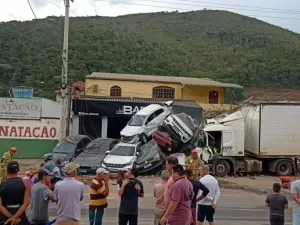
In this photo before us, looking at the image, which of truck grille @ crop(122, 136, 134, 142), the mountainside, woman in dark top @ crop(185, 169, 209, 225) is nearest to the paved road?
woman in dark top @ crop(185, 169, 209, 225)

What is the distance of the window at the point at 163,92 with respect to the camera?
49.6 m

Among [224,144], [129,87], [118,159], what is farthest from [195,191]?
[129,87]

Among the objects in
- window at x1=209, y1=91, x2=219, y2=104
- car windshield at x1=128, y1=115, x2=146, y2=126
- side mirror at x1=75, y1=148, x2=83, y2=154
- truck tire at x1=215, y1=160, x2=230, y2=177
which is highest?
window at x1=209, y1=91, x2=219, y2=104

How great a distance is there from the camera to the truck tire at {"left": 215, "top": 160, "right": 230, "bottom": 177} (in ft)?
95.7

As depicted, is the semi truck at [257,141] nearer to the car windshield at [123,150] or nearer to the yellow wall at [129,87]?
the car windshield at [123,150]

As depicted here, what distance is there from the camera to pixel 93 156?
28.7 meters

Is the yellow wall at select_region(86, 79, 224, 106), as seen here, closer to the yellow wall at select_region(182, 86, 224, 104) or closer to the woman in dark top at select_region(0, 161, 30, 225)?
the yellow wall at select_region(182, 86, 224, 104)

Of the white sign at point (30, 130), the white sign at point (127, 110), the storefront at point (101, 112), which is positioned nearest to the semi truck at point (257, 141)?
the storefront at point (101, 112)

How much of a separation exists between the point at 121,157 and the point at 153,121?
6075 mm

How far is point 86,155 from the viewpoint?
28.8m

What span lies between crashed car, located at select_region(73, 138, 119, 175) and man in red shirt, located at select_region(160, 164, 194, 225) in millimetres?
19043

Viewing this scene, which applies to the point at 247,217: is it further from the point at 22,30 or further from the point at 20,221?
the point at 22,30

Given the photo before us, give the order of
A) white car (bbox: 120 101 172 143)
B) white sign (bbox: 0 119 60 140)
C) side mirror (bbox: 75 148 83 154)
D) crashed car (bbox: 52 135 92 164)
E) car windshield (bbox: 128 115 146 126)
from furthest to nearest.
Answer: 1. white sign (bbox: 0 119 60 140)
2. car windshield (bbox: 128 115 146 126)
3. white car (bbox: 120 101 172 143)
4. side mirror (bbox: 75 148 83 154)
5. crashed car (bbox: 52 135 92 164)

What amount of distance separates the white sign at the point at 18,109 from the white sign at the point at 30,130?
4.21ft
